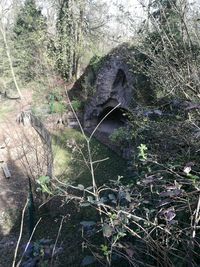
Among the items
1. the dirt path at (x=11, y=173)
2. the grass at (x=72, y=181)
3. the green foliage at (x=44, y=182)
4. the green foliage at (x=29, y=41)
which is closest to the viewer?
the green foliage at (x=44, y=182)

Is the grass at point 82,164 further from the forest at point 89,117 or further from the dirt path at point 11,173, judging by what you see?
the dirt path at point 11,173

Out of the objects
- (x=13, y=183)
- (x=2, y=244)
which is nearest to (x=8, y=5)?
(x=13, y=183)

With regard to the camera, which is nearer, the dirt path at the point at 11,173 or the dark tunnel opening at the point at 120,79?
the dirt path at the point at 11,173

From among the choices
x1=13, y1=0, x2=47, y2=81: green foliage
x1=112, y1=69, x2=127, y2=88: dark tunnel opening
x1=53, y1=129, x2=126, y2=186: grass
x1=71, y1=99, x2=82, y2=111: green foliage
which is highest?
x1=13, y1=0, x2=47, y2=81: green foliage

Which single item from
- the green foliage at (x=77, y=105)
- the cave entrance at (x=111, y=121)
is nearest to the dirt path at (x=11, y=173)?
the green foliage at (x=77, y=105)

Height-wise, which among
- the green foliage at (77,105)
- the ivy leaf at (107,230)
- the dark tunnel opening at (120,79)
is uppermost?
the ivy leaf at (107,230)

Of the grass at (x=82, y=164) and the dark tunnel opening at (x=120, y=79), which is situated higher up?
the dark tunnel opening at (x=120, y=79)

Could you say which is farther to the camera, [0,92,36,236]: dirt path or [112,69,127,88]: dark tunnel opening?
[112,69,127,88]: dark tunnel opening

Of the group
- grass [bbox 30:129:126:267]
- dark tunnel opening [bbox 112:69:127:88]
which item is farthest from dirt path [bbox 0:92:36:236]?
dark tunnel opening [bbox 112:69:127:88]

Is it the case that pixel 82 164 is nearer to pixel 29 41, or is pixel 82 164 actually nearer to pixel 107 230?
pixel 107 230

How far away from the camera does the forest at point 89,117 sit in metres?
3.40

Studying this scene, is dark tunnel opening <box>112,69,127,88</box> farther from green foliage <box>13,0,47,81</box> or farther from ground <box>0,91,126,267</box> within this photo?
green foliage <box>13,0,47,81</box>

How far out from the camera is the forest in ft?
11.2

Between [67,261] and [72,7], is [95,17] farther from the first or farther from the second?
[67,261]
